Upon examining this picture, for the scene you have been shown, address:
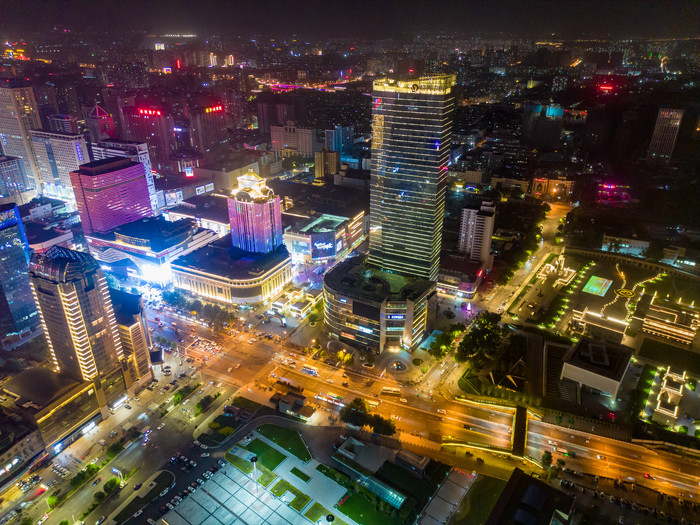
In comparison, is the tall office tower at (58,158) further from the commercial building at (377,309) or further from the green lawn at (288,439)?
the green lawn at (288,439)

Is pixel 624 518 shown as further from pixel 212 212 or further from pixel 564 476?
pixel 212 212

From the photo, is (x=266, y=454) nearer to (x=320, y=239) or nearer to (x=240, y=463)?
(x=240, y=463)

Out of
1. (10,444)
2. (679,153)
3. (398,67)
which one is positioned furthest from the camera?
(679,153)

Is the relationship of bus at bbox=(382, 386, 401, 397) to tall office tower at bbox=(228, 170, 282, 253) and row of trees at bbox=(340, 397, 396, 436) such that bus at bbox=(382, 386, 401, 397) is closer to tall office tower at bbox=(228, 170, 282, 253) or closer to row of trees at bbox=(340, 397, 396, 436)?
row of trees at bbox=(340, 397, 396, 436)

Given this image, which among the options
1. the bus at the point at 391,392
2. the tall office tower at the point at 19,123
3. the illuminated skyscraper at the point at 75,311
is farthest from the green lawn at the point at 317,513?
the tall office tower at the point at 19,123

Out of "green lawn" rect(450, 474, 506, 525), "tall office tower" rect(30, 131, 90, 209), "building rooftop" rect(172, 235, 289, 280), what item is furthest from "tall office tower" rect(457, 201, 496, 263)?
"tall office tower" rect(30, 131, 90, 209)

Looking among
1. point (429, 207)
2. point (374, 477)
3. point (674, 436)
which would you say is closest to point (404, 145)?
point (429, 207)
